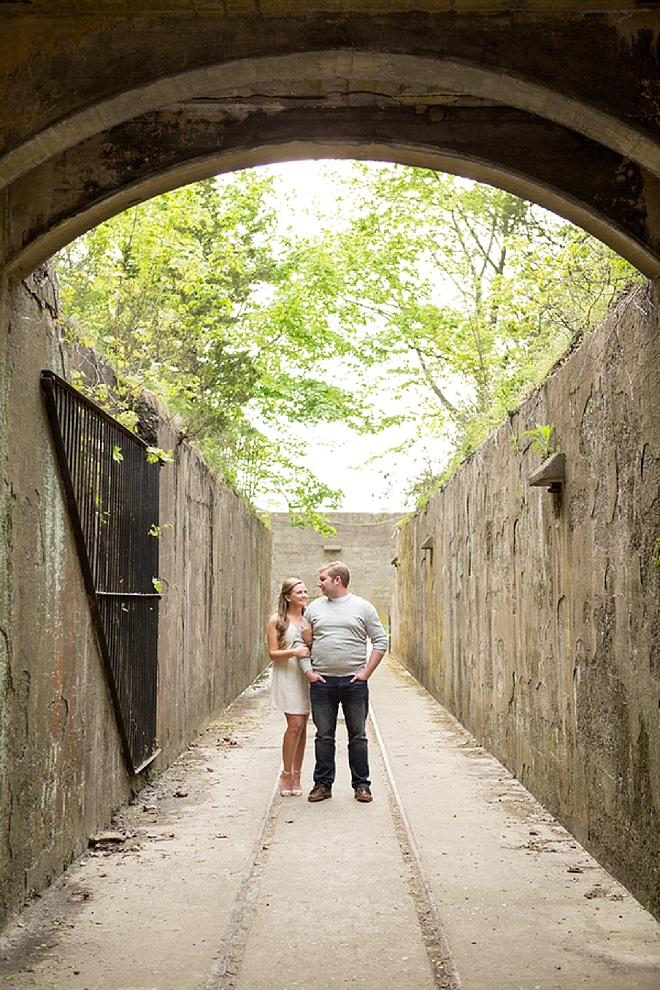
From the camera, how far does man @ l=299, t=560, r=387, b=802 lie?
767cm

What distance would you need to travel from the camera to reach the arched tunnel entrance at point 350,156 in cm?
420

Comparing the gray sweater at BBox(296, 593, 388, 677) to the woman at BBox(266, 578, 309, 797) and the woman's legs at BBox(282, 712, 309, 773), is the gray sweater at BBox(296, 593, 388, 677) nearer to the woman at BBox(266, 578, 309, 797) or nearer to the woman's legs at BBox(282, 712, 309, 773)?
the woman at BBox(266, 578, 309, 797)

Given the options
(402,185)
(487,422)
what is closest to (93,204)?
(487,422)

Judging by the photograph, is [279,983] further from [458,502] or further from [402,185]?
[402,185]

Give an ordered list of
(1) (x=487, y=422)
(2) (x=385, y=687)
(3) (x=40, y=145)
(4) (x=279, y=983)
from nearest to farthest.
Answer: (4) (x=279, y=983), (3) (x=40, y=145), (1) (x=487, y=422), (2) (x=385, y=687)

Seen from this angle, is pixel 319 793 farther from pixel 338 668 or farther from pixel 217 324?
pixel 217 324

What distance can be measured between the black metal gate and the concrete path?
813mm

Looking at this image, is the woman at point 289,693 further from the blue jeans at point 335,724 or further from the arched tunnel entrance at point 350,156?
the arched tunnel entrance at point 350,156

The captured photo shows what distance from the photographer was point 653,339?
4.81 meters

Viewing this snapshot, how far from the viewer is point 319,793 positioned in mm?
7586

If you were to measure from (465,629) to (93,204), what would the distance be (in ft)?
27.6

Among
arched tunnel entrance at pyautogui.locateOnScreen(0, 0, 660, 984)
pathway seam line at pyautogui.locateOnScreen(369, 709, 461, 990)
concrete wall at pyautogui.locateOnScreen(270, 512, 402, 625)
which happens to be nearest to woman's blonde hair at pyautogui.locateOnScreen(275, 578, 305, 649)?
pathway seam line at pyautogui.locateOnScreen(369, 709, 461, 990)

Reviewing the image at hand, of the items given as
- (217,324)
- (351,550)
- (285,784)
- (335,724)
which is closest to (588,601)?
(335,724)

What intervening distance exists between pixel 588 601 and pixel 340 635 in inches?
96.7
